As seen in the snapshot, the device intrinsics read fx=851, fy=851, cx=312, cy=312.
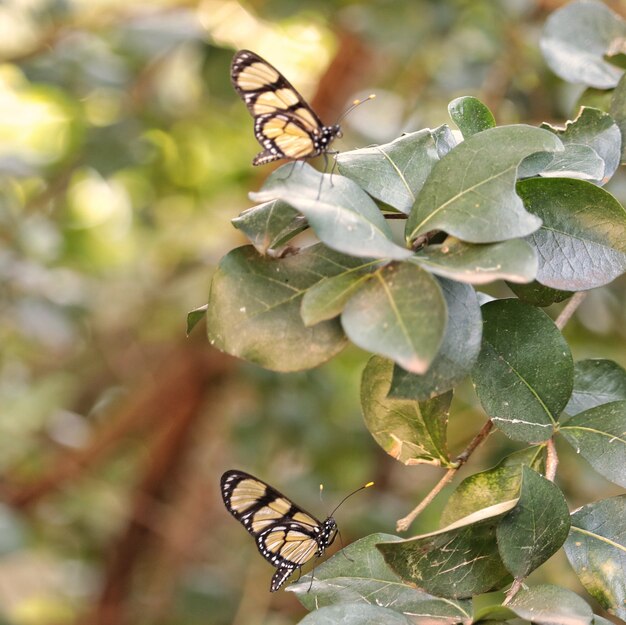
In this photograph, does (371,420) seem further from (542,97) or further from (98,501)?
(98,501)

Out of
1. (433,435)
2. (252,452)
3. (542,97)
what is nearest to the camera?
(433,435)

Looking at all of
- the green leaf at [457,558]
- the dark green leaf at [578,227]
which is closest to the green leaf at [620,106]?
the dark green leaf at [578,227]

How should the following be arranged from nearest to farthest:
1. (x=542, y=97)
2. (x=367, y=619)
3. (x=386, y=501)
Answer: (x=367, y=619), (x=542, y=97), (x=386, y=501)

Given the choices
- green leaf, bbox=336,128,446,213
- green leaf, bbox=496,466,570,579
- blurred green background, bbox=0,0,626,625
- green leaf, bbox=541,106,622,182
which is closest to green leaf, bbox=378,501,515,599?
green leaf, bbox=496,466,570,579

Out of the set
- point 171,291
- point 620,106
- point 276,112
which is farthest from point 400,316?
point 171,291

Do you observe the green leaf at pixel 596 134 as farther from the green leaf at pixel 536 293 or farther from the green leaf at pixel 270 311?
the green leaf at pixel 270 311

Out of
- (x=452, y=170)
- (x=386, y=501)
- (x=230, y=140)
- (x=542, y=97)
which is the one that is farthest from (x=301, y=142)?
(x=230, y=140)
